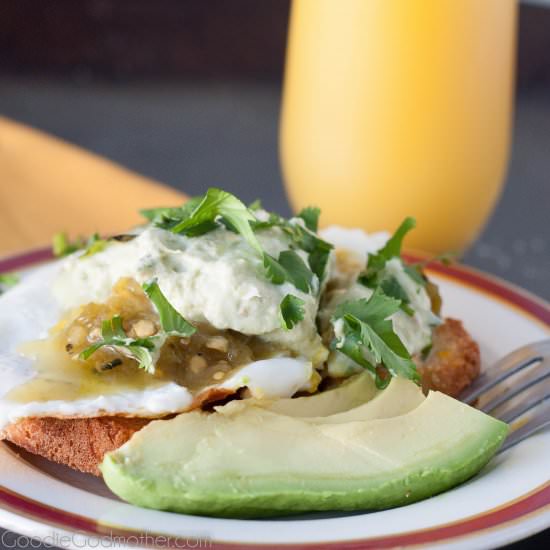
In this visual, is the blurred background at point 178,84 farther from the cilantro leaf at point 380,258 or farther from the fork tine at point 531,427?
the fork tine at point 531,427

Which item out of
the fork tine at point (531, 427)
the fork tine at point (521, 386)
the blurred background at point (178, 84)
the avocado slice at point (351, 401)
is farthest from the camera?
the blurred background at point (178, 84)

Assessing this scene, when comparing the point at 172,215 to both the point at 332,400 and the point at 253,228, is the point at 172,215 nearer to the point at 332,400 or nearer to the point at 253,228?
the point at 253,228

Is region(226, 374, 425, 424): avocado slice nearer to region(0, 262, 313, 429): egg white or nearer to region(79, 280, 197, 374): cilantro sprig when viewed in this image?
region(0, 262, 313, 429): egg white

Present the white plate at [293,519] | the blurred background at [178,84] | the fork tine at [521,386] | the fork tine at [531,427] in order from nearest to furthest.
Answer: the white plate at [293,519]
the fork tine at [531,427]
the fork tine at [521,386]
the blurred background at [178,84]

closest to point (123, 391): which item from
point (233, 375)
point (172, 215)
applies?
point (233, 375)

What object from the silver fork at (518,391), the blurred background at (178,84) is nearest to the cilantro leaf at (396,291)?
the silver fork at (518,391)

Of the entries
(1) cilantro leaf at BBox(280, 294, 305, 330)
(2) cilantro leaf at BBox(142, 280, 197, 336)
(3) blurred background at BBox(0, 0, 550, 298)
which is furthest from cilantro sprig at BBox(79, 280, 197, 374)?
(3) blurred background at BBox(0, 0, 550, 298)

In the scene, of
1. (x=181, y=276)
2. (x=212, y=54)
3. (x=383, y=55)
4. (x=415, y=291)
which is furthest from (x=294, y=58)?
(x=212, y=54)

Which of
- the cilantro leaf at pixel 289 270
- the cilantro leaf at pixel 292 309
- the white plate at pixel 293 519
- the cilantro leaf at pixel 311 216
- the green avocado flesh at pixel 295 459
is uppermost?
the cilantro leaf at pixel 311 216
